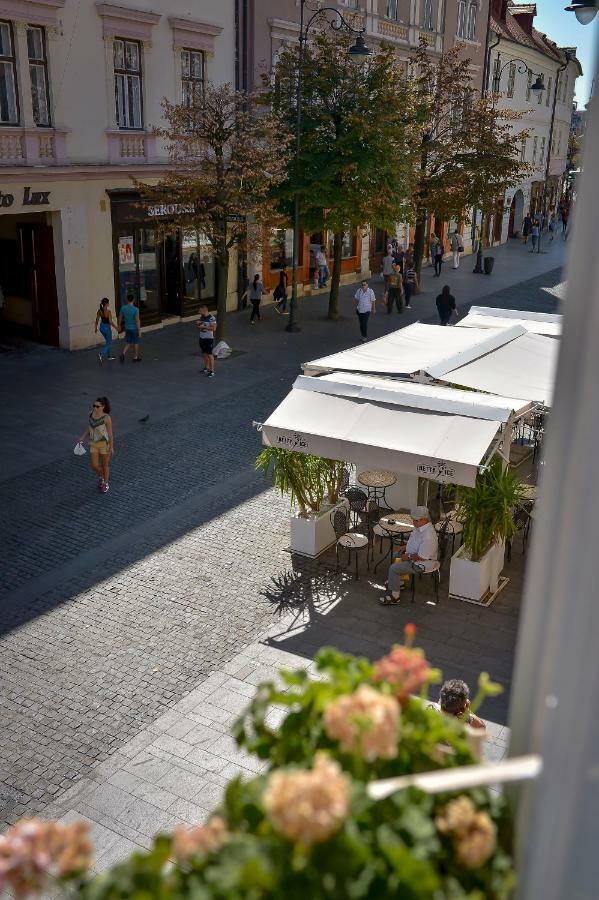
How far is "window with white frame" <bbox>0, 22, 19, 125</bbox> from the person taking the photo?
19297 mm

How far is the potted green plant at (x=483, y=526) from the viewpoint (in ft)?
34.6

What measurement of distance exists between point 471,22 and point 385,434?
35868 mm

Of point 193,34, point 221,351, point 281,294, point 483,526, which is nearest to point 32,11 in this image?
point 193,34

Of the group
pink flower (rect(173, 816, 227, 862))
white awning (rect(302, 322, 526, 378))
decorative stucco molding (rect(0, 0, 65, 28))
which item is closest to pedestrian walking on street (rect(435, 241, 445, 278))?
decorative stucco molding (rect(0, 0, 65, 28))

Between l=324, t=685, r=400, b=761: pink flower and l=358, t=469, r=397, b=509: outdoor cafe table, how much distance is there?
400 inches

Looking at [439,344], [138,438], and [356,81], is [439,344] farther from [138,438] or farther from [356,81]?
[356,81]

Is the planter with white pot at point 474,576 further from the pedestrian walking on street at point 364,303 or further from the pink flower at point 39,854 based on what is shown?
the pedestrian walking on street at point 364,303

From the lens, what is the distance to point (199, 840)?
2.11 meters

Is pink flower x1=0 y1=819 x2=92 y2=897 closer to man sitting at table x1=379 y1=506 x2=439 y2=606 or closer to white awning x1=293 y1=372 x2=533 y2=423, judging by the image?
man sitting at table x1=379 y1=506 x2=439 y2=606

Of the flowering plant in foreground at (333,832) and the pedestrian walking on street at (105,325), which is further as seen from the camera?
the pedestrian walking on street at (105,325)

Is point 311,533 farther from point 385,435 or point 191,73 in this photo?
point 191,73

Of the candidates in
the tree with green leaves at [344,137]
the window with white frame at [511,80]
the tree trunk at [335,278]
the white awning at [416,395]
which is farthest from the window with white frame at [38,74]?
the window with white frame at [511,80]

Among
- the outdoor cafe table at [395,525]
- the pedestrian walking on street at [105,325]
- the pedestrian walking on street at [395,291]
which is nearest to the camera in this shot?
the outdoor cafe table at [395,525]

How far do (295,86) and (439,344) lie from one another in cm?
1383
